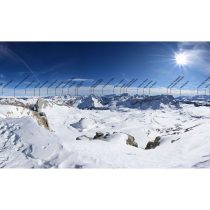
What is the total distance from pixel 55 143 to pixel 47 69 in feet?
5.43

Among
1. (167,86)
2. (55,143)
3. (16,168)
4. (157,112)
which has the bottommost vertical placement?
(16,168)

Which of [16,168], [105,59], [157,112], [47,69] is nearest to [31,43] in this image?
[47,69]

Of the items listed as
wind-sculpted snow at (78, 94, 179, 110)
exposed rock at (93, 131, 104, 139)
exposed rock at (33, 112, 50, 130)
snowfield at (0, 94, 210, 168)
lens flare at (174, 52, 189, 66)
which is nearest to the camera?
snowfield at (0, 94, 210, 168)

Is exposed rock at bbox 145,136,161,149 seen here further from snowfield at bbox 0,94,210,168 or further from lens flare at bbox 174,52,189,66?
lens flare at bbox 174,52,189,66

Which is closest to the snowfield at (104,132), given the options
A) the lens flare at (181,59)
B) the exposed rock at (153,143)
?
the exposed rock at (153,143)

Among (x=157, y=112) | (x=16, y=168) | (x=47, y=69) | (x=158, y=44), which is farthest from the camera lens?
(x=157, y=112)

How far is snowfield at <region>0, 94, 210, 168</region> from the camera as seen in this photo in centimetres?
680

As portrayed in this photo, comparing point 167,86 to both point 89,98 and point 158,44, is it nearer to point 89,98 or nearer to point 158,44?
point 158,44

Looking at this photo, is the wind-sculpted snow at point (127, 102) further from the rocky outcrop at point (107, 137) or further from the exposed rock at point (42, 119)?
the exposed rock at point (42, 119)

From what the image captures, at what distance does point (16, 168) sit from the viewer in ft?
21.9

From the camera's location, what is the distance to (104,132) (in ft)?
27.0

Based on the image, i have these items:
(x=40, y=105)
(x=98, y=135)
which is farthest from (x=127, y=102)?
(x=40, y=105)

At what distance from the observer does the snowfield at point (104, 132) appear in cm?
680

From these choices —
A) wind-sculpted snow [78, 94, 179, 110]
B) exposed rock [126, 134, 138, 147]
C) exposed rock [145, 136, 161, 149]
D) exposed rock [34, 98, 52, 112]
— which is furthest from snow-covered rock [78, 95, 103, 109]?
exposed rock [145, 136, 161, 149]
